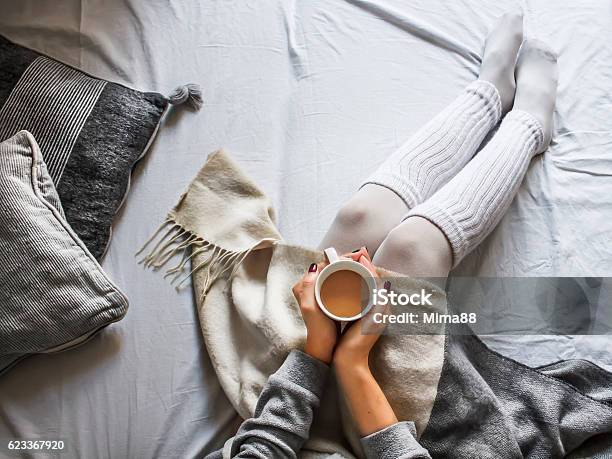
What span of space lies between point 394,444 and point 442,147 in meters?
0.48

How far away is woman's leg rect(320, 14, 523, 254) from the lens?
101 cm

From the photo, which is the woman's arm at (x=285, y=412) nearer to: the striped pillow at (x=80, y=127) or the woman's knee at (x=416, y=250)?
the woman's knee at (x=416, y=250)

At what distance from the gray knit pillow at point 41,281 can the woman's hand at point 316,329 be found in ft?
0.89

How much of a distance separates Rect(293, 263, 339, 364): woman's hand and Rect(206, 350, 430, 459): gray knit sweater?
0.01m

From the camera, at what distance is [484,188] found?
3.37 feet

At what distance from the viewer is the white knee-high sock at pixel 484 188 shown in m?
0.98

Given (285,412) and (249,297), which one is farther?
(249,297)

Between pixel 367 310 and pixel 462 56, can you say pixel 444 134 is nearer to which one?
pixel 462 56

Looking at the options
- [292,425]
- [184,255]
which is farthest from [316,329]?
[184,255]

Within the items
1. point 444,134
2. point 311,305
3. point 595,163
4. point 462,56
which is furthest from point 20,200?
point 595,163

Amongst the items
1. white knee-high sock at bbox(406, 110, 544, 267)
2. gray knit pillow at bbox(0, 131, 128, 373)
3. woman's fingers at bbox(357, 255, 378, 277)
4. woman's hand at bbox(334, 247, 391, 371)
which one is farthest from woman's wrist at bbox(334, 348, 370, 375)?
gray knit pillow at bbox(0, 131, 128, 373)

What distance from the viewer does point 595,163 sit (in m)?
1.13

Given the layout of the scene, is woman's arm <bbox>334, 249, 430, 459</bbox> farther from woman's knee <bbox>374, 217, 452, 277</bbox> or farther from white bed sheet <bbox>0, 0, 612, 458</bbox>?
white bed sheet <bbox>0, 0, 612, 458</bbox>

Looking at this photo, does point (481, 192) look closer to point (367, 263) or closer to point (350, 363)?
point (367, 263)
